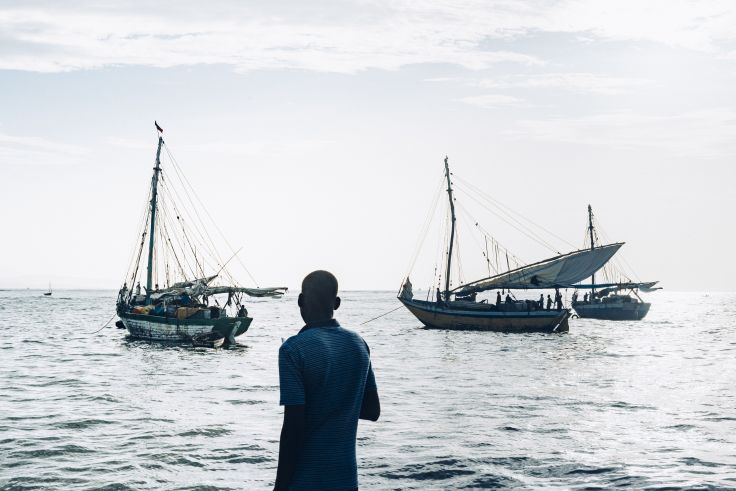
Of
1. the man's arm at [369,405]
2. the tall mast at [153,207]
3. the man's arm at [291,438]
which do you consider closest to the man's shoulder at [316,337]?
the man's arm at [291,438]

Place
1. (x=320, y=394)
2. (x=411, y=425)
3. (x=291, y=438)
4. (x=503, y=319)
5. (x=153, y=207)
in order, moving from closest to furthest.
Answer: (x=291, y=438) < (x=320, y=394) < (x=411, y=425) < (x=153, y=207) < (x=503, y=319)

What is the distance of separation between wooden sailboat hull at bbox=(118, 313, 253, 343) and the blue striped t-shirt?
41.2m

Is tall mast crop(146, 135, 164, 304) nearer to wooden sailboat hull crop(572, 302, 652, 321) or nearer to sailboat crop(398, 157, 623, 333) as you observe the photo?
sailboat crop(398, 157, 623, 333)

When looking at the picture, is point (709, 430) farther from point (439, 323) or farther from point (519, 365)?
point (439, 323)

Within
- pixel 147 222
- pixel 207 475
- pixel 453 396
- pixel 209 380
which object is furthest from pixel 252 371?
pixel 147 222

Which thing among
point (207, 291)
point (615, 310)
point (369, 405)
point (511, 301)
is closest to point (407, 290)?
point (511, 301)

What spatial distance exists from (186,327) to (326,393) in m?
42.4

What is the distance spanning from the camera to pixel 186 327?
45.0 m

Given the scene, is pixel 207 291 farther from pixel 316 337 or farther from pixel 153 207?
pixel 316 337

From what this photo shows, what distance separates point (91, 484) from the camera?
37.6 ft

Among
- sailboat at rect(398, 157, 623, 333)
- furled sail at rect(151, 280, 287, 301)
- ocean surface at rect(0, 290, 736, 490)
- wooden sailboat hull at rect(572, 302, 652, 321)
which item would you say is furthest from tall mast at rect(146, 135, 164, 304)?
wooden sailboat hull at rect(572, 302, 652, 321)

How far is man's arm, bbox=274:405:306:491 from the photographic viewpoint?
4.25 metres

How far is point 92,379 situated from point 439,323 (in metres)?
42.1

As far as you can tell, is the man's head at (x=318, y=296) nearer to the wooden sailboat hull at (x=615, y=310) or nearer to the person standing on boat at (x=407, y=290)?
the person standing on boat at (x=407, y=290)
